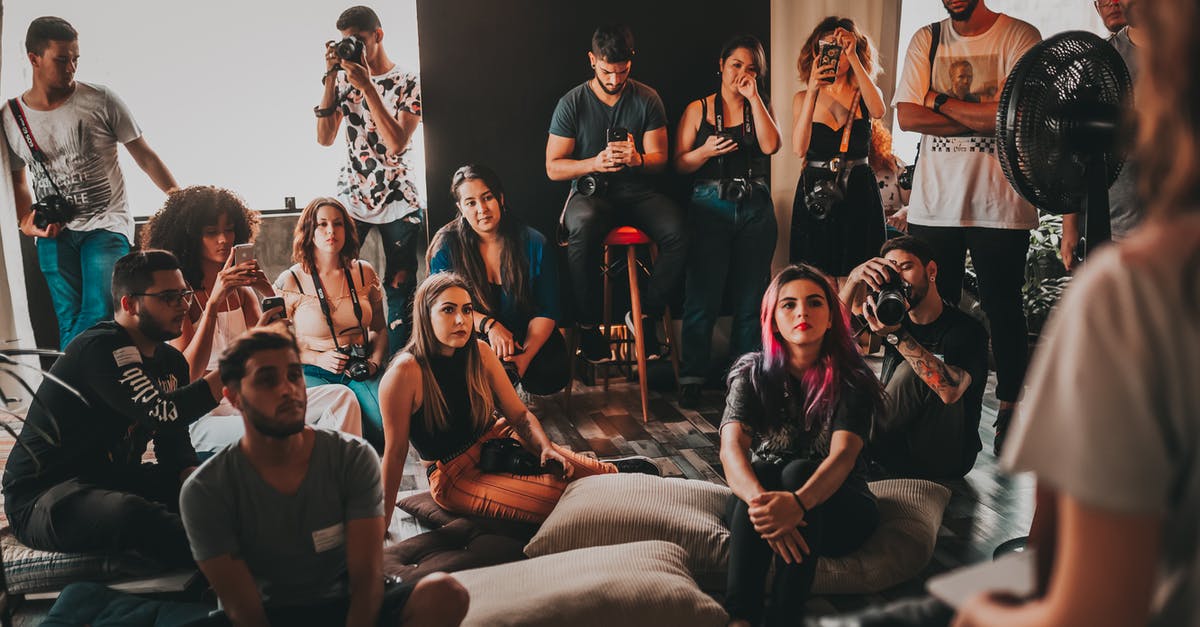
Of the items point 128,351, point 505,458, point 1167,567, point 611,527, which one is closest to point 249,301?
point 128,351

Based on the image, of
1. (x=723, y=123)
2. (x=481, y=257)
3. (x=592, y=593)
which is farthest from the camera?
(x=723, y=123)

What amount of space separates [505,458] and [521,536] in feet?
0.79

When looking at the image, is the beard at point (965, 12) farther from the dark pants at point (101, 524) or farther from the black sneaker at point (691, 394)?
the dark pants at point (101, 524)

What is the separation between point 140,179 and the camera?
190 inches

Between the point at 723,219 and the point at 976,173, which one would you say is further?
the point at 723,219

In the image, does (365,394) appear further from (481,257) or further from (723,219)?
(723,219)

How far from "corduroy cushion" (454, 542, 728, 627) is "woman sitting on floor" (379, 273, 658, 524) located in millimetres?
507

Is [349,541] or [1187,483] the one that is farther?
[349,541]

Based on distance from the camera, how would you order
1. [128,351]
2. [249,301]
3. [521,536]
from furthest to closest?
[249,301], [521,536], [128,351]

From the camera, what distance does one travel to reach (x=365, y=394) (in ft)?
11.6

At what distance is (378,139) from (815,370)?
247 centimetres

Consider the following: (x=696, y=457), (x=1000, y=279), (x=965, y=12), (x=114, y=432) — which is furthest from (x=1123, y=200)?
(x=114, y=432)

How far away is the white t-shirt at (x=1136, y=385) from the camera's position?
0.80m

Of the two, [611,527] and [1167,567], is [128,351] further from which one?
[1167,567]
